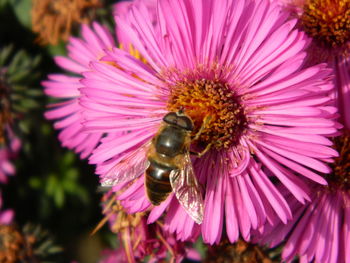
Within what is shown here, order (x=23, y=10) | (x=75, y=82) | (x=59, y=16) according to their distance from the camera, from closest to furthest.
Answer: (x=75, y=82)
(x=59, y=16)
(x=23, y=10)

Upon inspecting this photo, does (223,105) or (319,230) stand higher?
(223,105)

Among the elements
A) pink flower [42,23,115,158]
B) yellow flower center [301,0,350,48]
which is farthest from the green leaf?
yellow flower center [301,0,350,48]

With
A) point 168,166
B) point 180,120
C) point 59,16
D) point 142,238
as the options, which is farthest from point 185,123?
point 59,16

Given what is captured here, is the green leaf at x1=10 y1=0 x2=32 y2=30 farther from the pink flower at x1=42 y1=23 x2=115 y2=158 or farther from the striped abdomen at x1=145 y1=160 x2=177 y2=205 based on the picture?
the striped abdomen at x1=145 y1=160 x2=177 y2=205

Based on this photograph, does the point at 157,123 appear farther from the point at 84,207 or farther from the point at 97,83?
the point at 84,207

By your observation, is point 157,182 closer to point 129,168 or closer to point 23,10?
point 129,168

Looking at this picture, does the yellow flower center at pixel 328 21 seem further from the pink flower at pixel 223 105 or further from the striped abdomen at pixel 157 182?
the striped abdomen at pixel 157 182
